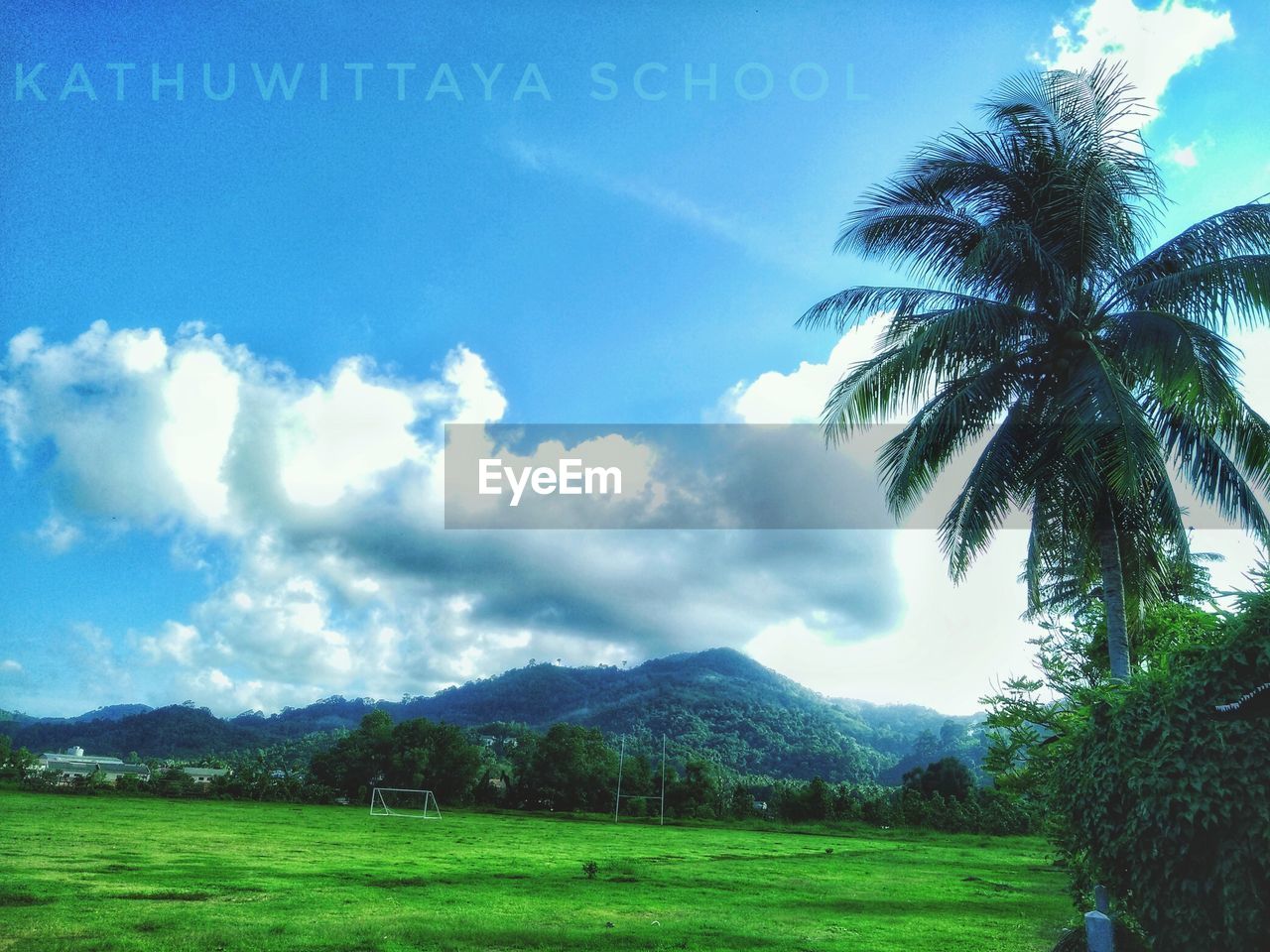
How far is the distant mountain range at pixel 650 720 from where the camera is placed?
2464 inches

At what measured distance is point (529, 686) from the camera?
348 ft

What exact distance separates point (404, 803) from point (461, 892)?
35.6 meters

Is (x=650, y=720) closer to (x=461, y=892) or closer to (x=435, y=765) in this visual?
(x=435, y=765)

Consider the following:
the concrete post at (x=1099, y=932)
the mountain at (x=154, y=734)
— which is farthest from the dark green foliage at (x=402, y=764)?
the concrete post at (x=1099, y=932)

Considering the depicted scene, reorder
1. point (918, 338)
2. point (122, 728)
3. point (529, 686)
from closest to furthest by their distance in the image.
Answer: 1. point (918, 338)
2. point (122, 728)
3. point (529, 686)

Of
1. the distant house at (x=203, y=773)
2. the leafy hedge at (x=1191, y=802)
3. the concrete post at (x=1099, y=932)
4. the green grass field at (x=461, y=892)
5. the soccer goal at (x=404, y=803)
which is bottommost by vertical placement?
the soccer goal at (x=404, y=803)

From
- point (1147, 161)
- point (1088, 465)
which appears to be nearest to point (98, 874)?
point (1088, 465)

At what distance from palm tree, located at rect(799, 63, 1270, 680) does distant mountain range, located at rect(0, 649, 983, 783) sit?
126 ft

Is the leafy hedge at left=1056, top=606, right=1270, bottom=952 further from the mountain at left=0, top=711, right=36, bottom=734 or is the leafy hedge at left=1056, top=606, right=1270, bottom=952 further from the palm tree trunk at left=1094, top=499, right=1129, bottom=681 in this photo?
the mountain at left=0, top=711, right=36, bottom=734

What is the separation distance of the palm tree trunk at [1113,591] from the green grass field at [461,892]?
12.7ft

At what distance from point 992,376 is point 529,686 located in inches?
3904

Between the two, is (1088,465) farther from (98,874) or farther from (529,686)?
(529,686)

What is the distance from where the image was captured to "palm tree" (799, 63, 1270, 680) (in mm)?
11164

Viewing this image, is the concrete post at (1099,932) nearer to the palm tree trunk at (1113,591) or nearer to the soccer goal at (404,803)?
the palm tree trunk at (1113,591)
